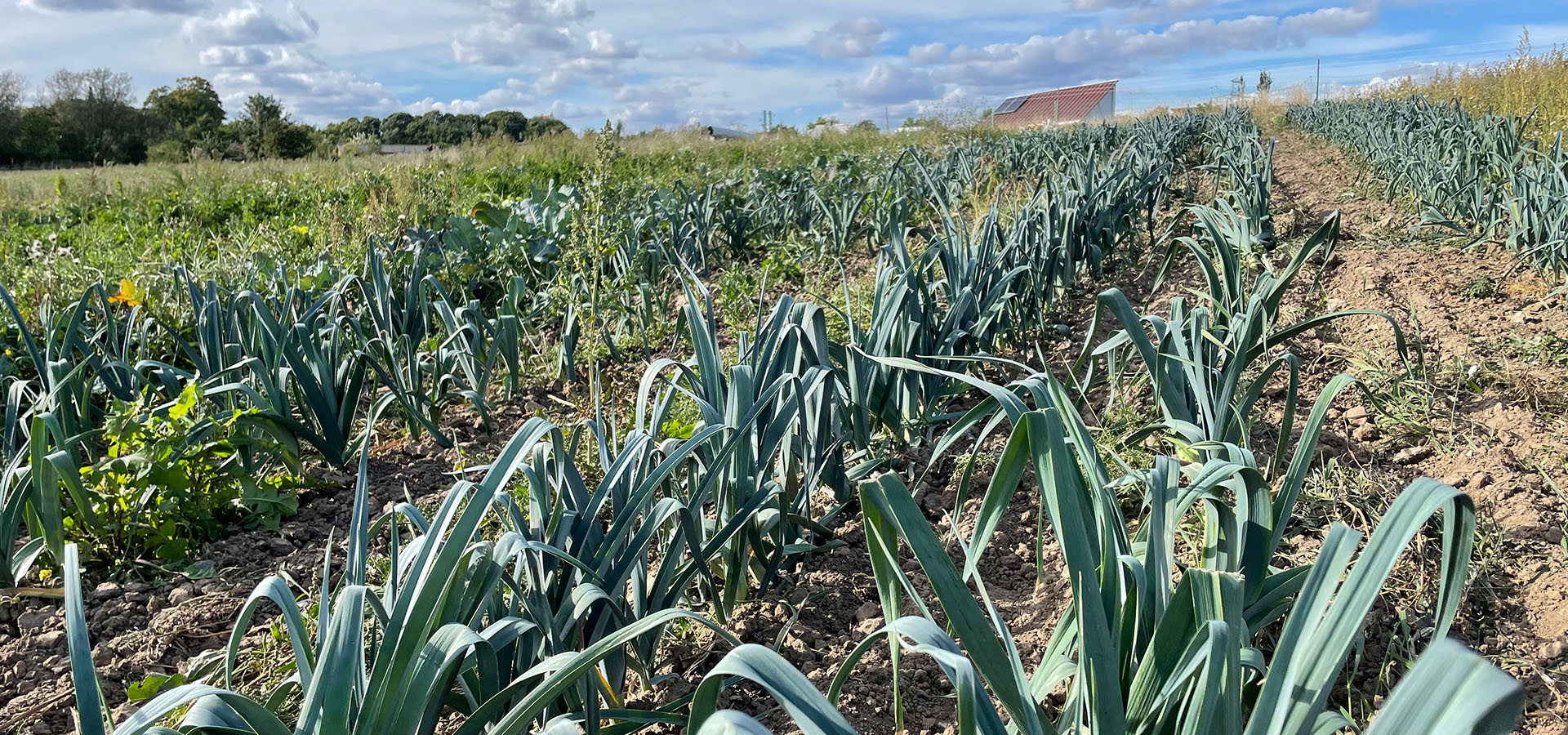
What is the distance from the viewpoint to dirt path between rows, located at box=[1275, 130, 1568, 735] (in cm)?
180

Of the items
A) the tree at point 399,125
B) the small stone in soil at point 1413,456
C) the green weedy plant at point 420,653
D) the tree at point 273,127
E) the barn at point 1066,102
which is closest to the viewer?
the green weedy plant at point 420,653

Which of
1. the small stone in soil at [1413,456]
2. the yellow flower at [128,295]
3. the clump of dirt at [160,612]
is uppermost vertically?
the yellow flower at [128,295]

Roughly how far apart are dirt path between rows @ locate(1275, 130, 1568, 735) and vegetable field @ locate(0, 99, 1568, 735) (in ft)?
0.04

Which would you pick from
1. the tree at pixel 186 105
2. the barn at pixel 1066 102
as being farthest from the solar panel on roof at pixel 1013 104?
the tree at pixel 186 105

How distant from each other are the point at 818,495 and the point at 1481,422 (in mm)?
1961

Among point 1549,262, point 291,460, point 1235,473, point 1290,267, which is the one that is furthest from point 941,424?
point 1549,262

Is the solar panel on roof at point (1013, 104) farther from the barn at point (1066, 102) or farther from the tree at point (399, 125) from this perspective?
the tree at point (399, 125)

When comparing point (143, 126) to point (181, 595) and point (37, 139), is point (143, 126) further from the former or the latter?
point (181, 595)

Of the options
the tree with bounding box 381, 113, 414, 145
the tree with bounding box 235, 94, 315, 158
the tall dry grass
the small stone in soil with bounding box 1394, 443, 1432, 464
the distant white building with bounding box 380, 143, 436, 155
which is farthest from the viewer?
the tree with bounding box 381, 113, 414, 145

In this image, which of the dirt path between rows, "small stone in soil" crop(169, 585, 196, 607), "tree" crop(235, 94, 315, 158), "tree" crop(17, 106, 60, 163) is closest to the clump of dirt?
"small stone in soil" crop(169, 585, 196, 607)

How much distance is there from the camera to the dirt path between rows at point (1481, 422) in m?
1.80

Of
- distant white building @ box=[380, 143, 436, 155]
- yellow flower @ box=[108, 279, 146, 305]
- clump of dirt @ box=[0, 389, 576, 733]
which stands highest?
distant white building @ box=[380, 143, 436, 155]

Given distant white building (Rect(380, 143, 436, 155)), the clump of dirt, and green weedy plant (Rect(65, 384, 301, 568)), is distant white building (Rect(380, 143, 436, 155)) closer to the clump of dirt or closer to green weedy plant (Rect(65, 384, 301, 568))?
green weedy plant (Rect(65, 384, 301, 568))

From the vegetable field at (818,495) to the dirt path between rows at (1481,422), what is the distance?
14 millimetres
